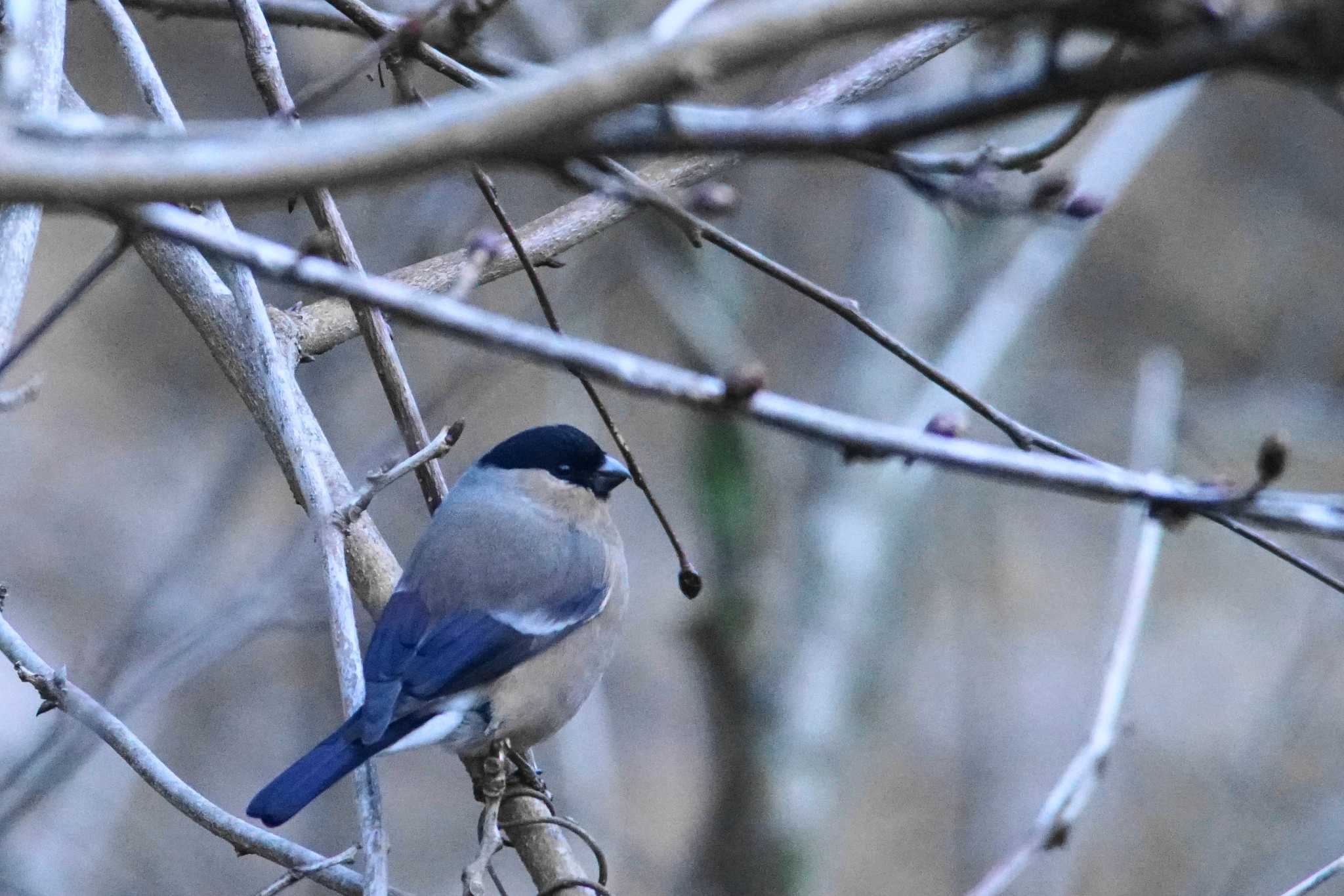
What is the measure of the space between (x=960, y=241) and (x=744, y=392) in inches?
231

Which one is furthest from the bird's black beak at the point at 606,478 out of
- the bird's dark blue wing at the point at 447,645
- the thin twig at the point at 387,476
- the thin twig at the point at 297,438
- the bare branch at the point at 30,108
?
the bare branch at the point at 30,108

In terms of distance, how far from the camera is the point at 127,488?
8133 millimetres

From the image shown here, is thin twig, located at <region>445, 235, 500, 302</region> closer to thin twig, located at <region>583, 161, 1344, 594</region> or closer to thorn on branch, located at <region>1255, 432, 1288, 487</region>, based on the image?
thin twig, located at <region>583, 161, 1344, 594</region>

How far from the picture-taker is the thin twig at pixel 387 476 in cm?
228

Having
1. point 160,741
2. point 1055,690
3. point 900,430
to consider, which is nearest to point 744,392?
point 900,430

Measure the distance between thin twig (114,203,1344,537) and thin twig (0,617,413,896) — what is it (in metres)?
1.16

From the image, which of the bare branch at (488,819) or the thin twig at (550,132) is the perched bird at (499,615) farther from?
the thin twig at (550,132)

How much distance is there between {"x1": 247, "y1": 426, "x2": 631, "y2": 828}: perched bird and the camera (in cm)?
280

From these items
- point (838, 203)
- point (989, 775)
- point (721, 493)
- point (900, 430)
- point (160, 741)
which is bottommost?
point (989, 775)

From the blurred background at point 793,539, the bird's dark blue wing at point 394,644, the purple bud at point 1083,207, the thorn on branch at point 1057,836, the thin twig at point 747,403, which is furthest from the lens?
the blurred background at point 793,539

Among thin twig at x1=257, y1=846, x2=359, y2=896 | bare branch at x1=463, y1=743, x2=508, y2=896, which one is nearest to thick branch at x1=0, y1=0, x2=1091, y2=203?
thin twig at x1=257, y1=846, x2=359, y2=896

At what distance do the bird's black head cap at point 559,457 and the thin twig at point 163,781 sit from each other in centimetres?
150

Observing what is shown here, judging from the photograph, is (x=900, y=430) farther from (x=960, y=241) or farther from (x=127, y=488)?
(x=127, y=488)

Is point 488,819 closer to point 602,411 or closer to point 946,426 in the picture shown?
point 602,411
